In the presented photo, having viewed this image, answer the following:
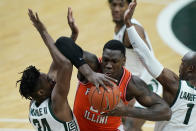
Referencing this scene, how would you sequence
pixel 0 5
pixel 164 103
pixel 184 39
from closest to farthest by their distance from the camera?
pixel 164 103 → pixel 184 39 → pixel 0 5

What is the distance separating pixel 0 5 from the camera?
13047 mm

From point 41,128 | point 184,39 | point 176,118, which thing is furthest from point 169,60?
point 41,128

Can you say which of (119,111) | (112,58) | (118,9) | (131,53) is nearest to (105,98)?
(119,111)

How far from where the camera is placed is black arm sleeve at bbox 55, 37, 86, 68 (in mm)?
4527

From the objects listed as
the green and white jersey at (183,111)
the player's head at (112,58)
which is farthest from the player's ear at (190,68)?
the player's head at (112,58)

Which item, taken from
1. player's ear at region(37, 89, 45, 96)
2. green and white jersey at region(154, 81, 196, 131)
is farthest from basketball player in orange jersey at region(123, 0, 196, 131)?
player's ear at region(37, 89, 45, 96)

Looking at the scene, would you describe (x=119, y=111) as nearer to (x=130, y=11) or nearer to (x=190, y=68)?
(x=190, y=68)

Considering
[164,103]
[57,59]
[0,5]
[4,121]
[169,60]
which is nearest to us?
[57,59]

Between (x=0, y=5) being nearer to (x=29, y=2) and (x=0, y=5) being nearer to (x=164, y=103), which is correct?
(x=29, y=2)

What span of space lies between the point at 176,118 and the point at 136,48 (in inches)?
34.7

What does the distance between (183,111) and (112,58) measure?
3.31 ft

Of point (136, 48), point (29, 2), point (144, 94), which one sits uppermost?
point (29, 2)

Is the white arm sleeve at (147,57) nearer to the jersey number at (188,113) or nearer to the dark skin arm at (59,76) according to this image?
the jersey number at (188,113)

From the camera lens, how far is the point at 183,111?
5.18 meters
